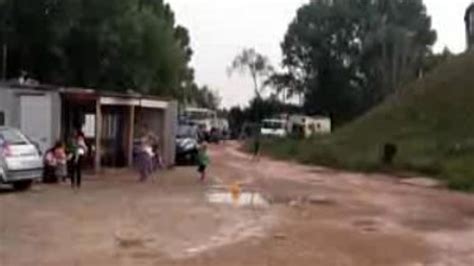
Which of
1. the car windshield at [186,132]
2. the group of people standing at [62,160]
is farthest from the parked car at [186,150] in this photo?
the group of people standing at [62,160]

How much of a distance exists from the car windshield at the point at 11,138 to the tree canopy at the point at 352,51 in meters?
70.0

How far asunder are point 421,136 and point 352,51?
52214 millimetres

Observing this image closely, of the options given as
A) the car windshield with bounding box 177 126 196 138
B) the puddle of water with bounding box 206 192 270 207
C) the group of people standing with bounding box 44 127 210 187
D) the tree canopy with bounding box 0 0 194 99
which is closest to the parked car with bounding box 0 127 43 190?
the group of people standing with bounding box 44 127 210 187

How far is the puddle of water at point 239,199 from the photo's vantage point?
74.6 feet

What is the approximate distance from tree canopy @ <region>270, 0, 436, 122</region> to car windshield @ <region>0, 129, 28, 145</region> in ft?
230

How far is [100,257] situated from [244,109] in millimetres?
97035

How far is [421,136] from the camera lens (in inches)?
1860

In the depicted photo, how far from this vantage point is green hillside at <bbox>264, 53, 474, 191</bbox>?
39.5 metres

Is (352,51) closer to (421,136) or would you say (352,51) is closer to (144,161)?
(421,136)

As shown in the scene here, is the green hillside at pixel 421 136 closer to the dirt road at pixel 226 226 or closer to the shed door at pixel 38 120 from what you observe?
the dirt road at pixel 226 226

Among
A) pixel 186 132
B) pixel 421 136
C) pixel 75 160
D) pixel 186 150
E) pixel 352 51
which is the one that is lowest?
pixel 186 150

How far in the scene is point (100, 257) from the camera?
13406 millimetres

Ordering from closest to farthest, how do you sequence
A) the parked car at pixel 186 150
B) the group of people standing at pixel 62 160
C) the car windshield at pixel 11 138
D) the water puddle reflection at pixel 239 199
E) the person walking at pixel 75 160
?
1. the water puddle reflection at pixel 239 199
2. the car windshield at pixel 11 138
3. the person walking at pixel 75 160
4. the group of people standing at pixel 62 160
5. the parked car at pixel 186 150

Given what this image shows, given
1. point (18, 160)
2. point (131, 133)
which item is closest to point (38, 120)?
point (18, 160)
